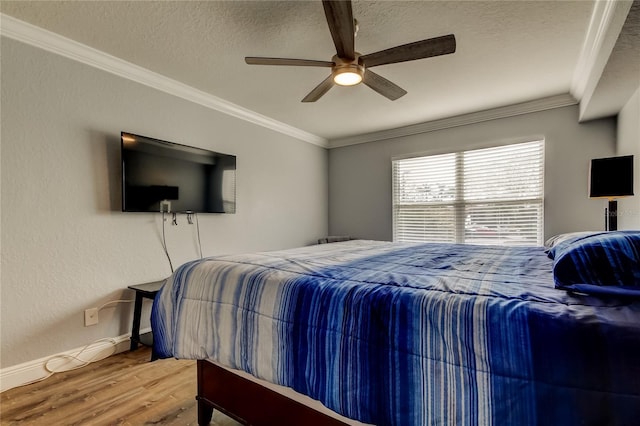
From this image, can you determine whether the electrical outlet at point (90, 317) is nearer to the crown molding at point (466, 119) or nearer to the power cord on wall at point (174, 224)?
the power cord on wall at point (174, 224)

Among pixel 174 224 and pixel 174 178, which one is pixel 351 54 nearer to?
pixel 174 178

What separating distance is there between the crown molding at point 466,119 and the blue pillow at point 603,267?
122 inches

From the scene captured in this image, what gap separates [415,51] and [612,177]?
5.95ft

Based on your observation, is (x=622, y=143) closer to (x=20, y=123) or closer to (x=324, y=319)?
(x=324, y=319)

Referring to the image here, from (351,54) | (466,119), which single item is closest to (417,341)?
(351,54)

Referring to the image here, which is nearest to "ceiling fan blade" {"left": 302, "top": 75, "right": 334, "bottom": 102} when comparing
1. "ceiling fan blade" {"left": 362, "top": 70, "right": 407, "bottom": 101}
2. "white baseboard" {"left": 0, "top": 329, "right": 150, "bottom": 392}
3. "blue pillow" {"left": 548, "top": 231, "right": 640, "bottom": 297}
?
"ceiling fan blade" {"left": 362, "top": 70, "right": 407, "bottom": 101}

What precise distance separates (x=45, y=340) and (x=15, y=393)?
0.33 meters

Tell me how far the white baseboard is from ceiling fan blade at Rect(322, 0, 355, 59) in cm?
273

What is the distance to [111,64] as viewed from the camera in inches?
Result: 96.8

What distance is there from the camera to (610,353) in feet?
2.21

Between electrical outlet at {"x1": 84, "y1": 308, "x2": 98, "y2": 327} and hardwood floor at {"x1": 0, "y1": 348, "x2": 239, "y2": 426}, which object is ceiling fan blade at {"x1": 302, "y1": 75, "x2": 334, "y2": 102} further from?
electrical outlet at {"x1": 84, "y1": 308, "x2": 98, "y2": 327}

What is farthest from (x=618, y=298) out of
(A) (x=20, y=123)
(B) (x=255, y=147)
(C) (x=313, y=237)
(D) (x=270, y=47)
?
(C) (x=313, y=237)

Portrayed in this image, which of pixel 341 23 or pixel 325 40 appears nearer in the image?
pixel 341 23

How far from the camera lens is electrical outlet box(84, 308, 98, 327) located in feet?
7.57
